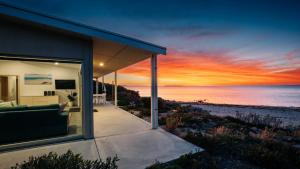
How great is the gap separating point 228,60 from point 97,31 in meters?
→ 10.2

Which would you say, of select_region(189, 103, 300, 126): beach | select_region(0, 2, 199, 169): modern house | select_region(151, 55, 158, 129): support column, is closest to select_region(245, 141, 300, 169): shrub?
select_region(151, 55, 158, 129): support column

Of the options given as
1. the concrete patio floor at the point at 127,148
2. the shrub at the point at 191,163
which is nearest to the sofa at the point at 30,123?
the concrete patio floor at the point at 127,148

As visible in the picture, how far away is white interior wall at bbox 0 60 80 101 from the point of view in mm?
7520

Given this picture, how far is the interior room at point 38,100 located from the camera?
3652 mm

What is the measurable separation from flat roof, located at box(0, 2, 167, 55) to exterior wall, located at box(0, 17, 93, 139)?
0.31 meters

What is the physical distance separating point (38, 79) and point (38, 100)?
1.23 meters

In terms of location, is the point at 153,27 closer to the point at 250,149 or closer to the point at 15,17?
the point at 15,17

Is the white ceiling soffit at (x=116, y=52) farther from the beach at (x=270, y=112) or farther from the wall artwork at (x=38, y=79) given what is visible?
the beach at (x=270, y=112)

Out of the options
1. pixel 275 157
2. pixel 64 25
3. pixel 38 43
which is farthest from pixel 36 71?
pixel 275 157

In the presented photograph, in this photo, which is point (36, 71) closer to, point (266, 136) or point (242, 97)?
point (266, 136)

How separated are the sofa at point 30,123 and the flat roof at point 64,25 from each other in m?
2.10

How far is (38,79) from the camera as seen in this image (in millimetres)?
8445

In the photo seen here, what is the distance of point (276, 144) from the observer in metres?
3.49

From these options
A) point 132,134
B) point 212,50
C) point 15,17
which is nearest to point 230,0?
point 212,50
